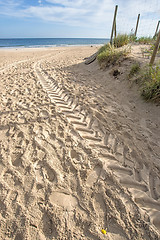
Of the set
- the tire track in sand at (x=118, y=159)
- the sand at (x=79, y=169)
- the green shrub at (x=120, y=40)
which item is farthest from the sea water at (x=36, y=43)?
the tire track in sand at (x=118, y=159)

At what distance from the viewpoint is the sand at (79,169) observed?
1.44 m

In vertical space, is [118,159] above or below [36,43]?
below

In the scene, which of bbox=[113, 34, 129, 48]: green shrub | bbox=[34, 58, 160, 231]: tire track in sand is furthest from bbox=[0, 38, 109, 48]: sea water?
bbox=[34, 58, 160, 231]: tire track in sand

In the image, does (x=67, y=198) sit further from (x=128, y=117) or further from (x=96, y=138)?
(x=128, y=117)

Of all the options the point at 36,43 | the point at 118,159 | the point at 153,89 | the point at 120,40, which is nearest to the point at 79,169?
the point at 118,159

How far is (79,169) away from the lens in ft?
6.57

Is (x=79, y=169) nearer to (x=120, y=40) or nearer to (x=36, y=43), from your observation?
(x=120, y=40)

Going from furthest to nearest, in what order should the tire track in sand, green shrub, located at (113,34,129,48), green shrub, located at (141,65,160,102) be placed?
green shrub, located at (113,34,129,48), green shrub, located at (141,65,160,102), the tire track in sand

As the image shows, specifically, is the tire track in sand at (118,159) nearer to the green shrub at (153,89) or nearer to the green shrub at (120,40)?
the green shrub at (153,89)

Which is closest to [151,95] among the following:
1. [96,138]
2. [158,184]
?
[96,138]

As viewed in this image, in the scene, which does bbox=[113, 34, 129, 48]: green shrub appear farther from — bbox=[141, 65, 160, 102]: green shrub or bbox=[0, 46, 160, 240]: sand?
bbox=[0, 46, 160, 240]: sand

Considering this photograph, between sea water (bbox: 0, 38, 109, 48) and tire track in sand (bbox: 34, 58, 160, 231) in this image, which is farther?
sea water (bbox: 0, 38, 109, 48)

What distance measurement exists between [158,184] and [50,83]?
4.79 metres

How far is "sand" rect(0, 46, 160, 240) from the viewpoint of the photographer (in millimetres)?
1440
